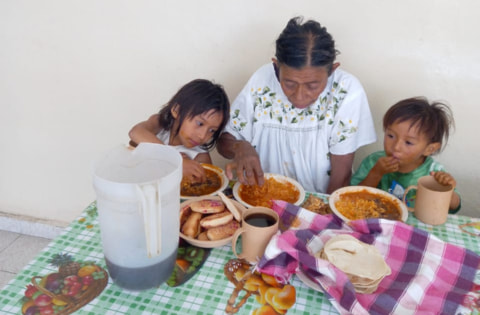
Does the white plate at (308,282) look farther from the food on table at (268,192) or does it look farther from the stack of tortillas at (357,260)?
the food on table at (268,192)

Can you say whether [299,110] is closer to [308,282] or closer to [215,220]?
[215,220]

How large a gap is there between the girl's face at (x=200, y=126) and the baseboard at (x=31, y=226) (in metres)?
1.58

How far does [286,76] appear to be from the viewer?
152 cm

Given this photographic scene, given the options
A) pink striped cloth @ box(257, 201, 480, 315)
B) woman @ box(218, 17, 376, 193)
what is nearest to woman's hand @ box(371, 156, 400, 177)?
woman @ box(218, 17, 376, 193)

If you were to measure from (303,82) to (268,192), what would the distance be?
447mm

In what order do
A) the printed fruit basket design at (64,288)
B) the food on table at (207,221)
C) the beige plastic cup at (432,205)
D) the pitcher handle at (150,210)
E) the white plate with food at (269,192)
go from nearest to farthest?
the pitcher handle at (150,210) < the printed fruit basket design at (64,288) < the food on table at (207,221) < the beige plastic cup at (432,205) < the white plate with food at (269,192)

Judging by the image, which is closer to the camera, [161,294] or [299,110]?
[161,294]

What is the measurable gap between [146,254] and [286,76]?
90cm

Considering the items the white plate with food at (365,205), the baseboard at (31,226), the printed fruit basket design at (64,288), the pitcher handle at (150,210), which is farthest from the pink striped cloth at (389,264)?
the baseboard at (31,226)

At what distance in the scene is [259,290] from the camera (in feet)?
3.31

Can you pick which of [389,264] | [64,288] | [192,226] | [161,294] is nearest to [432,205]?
[389,264]

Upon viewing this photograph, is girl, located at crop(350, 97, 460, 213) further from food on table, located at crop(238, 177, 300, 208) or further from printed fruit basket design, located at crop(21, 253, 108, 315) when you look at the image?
Result: printed fruit basket design, located at crop(21, 253, 108, 315)

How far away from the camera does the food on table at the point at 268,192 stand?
1.43 m

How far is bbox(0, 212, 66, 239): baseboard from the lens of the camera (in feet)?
9.30
